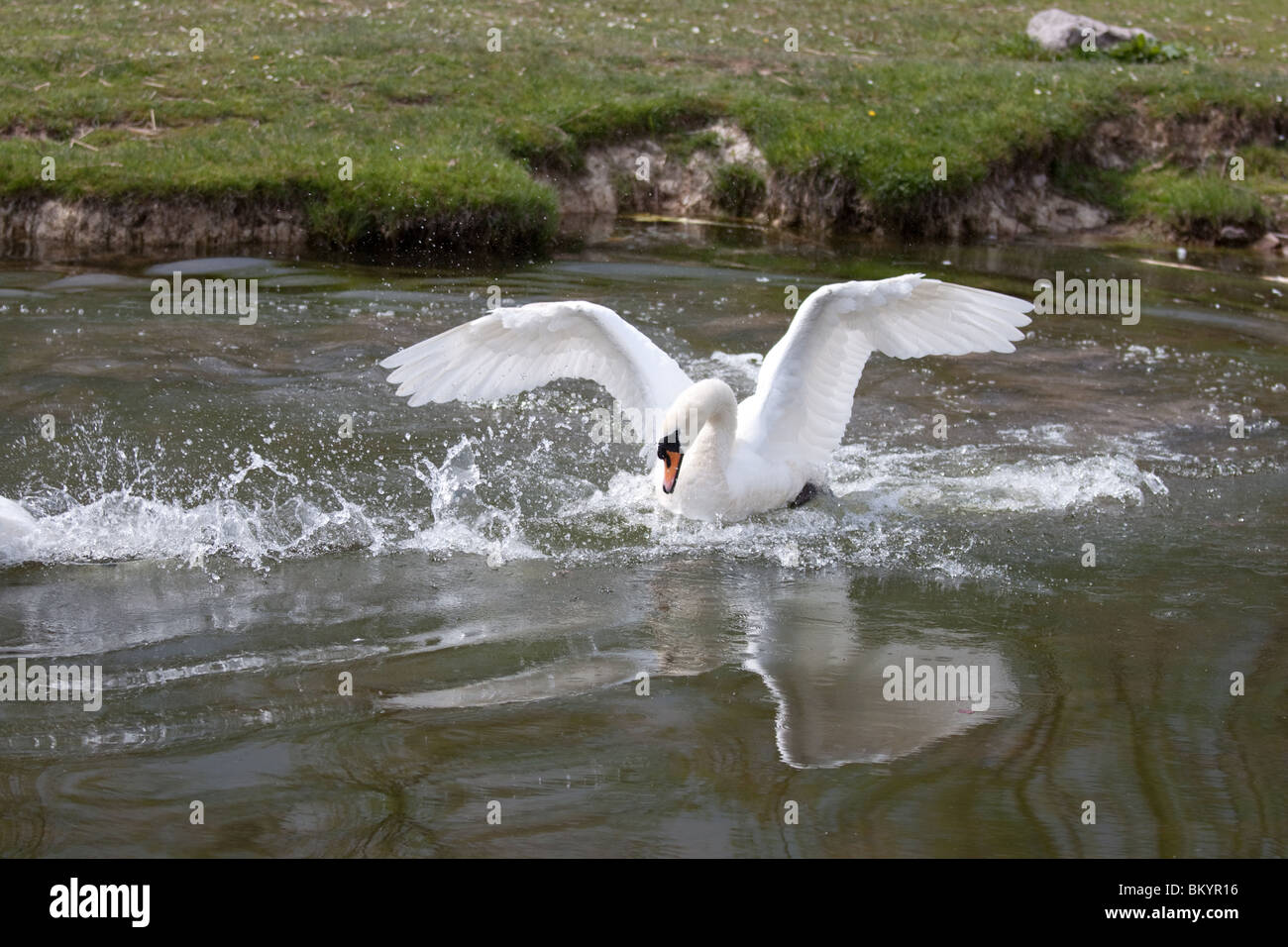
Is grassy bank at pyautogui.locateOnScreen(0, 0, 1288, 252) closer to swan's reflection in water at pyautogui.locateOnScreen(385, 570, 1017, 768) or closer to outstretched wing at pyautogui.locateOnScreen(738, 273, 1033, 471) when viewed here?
outstretched wing at pyautogui.locateOnScreen(738, 273, 1033, 471)

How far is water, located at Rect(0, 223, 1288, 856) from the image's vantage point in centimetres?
477

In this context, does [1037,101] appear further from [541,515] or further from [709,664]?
[709,664]

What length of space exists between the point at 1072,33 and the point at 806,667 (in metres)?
15.5

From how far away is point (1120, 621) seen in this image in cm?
654

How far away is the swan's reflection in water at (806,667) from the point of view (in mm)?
5426

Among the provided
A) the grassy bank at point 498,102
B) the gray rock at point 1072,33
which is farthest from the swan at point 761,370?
the gray rock at point 1072,33

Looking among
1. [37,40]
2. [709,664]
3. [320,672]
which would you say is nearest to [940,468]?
[709,664]

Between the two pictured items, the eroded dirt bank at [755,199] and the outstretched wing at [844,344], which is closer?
the outstretched wing at [844,344]

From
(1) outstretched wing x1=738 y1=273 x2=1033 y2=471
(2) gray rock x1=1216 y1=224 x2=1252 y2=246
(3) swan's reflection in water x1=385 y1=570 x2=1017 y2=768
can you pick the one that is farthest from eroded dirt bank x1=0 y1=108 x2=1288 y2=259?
(3) swan's reflection in water x1=385 y1=570 x2=1017 y2=768

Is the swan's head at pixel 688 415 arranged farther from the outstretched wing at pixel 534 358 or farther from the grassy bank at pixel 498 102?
the grassy bank at pixel 498 102

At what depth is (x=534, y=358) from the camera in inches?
329

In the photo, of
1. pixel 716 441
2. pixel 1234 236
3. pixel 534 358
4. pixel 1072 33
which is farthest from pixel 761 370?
pixel 1072 33

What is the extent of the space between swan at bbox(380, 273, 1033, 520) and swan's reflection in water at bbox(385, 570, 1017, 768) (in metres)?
0.89

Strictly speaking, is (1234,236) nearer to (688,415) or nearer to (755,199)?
(755,199)
